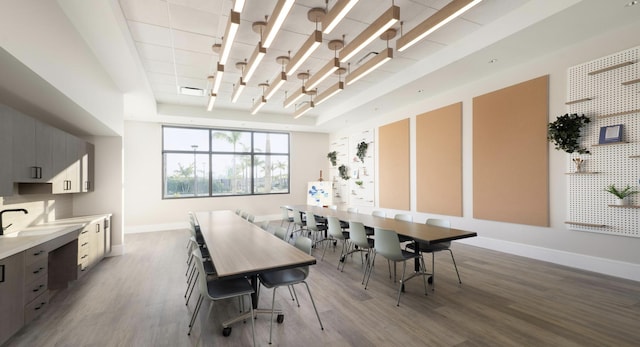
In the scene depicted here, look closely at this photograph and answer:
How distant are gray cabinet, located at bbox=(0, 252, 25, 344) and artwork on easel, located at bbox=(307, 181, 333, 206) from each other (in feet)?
25.2

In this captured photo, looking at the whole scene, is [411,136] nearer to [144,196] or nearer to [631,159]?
[631,159]

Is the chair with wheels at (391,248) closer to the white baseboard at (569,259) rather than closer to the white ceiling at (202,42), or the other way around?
the white baseboard at (569,259)

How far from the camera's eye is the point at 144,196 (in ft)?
26.6

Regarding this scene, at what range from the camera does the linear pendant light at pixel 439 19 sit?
306 cm

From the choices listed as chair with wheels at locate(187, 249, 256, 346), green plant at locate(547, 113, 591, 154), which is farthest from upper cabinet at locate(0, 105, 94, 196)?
green plant at locate(547, 113, 591, 154)

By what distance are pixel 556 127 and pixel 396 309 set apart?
3.83 meters

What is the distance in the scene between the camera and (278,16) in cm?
306

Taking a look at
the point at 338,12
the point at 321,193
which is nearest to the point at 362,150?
the point at 321,193

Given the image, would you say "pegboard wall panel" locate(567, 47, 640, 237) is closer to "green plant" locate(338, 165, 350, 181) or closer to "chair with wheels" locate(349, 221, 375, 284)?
"chair with wheels" locate(349, 221, 375, 284)

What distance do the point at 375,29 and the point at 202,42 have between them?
275 centimetres

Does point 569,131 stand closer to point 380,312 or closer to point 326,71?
point 326,71

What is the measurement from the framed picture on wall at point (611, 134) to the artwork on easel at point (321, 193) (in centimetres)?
702

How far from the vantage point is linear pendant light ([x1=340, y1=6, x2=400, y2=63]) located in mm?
3135

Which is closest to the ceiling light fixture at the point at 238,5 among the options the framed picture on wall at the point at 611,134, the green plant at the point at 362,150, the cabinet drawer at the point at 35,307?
the cabinet drawer at the point at 35,307
